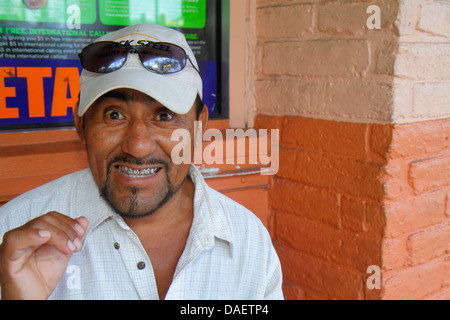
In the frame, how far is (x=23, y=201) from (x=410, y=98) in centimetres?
127

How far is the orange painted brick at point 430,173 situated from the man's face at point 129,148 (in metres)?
0.88

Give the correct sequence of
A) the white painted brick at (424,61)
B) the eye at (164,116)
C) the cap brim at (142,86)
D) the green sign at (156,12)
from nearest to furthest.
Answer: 1. the cap brim at (142,86)
2. the eye at (164,116)
3. the white painted brick at (424,61)
4. the green sign at (156,12)

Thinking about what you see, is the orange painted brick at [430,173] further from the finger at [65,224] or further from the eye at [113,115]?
the finger at [65,224]

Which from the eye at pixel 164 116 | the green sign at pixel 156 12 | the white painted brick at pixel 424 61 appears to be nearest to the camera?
the eye at pixel 164 116

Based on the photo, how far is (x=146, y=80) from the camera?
53.0 inches

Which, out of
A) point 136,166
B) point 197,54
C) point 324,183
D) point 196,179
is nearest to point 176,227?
point 196,179

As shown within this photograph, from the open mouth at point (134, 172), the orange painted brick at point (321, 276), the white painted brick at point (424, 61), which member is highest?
the white painted brick at point (424, 61)

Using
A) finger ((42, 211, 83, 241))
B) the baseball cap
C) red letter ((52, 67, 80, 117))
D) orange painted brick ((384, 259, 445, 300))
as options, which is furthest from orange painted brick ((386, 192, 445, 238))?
red letter ((52, 67, 80, 117))

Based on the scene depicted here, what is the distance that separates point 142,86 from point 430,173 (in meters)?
1.08

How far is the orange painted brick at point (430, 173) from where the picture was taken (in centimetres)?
173

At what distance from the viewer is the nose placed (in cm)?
135

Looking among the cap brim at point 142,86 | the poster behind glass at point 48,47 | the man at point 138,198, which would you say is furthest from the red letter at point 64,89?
the cap brim at point 142,86

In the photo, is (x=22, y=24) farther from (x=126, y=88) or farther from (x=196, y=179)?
(x=196, y=179)

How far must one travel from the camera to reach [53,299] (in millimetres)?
1306
